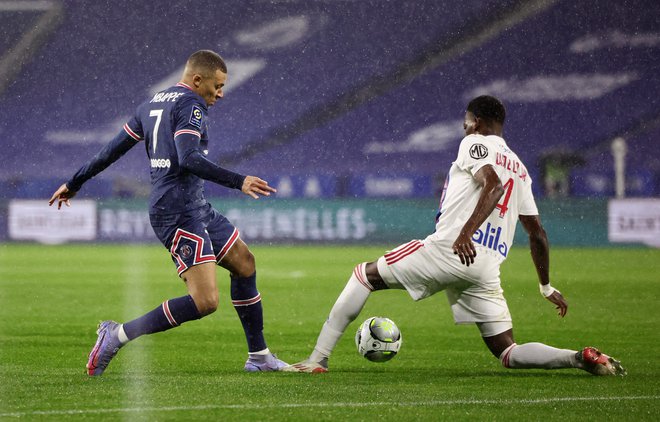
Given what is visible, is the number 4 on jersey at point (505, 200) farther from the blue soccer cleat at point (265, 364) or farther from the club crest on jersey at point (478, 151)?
the blue soccer cleat at point (265, 364)

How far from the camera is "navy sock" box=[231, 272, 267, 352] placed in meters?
6.17

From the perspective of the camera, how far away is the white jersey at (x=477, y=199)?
18.5 feet

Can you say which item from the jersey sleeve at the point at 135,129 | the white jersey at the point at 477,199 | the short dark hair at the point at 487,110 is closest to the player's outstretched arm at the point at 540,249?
the white jersey at the point at 477,199

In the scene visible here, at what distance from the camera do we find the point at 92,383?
17.8 ft

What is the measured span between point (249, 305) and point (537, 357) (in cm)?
157

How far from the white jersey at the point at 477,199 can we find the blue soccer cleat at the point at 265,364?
113 cm

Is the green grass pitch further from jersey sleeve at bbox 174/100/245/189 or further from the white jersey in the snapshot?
jersey sleeve at bbox 174/100/245/189

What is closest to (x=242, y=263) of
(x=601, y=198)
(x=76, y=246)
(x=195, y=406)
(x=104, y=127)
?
(x=195, y=406)

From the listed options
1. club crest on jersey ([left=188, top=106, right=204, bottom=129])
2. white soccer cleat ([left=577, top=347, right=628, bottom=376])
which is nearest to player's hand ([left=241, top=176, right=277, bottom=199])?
club crest on jersey ([left=188, top=106, right=204, bottom=129])

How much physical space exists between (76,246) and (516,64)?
14.8 meters

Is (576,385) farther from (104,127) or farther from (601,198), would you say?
(104,127)

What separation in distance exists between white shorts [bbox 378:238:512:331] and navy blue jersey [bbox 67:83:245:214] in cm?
107

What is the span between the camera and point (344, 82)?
3034 centimetres

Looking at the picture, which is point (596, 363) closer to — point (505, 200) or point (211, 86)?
point (505, 200)
